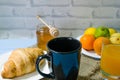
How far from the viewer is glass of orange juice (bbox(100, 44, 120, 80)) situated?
24.8 inches

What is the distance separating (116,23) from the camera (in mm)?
1051

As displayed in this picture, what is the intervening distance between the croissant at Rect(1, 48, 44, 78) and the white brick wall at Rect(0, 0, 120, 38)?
0.36 m

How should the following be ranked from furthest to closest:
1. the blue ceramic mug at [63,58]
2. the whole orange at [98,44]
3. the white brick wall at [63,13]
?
the white brick wall at [63,13] < the whole orange at [98,44] < the blue ceramic mug at [63,58]

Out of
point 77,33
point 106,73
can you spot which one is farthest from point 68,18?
point 106,73

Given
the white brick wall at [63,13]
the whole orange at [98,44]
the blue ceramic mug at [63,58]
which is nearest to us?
the blue ceramic mug at [63,58]

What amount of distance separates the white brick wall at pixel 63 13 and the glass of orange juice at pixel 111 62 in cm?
39

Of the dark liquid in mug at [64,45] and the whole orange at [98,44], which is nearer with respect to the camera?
the dark liquid in mug at [64,45]

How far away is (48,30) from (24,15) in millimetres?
226

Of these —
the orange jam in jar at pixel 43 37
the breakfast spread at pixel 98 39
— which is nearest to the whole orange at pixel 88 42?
the breakfast spread at pixel 98 39

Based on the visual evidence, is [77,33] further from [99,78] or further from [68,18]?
[99,78]

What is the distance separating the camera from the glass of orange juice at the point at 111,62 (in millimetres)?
630

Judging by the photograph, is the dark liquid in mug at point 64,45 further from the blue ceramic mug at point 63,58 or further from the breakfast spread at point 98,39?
the breakfast spread at point 98,39

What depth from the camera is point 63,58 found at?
23.1 inches

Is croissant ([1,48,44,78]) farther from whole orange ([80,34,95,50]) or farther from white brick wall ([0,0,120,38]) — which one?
white brick wall ([0,0,120,38])
